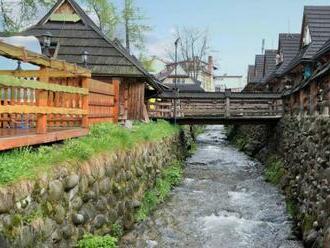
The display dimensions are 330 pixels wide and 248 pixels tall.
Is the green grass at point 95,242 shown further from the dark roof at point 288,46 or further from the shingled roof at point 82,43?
the dark roof at point 288,46

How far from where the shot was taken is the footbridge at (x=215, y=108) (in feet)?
79.7

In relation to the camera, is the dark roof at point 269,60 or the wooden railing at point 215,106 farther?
the dark roof at point 269,60

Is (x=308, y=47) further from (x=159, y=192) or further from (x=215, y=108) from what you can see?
(x=159, y=192)

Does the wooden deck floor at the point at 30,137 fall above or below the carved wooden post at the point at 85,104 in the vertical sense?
below

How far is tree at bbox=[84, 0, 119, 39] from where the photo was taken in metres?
35.8

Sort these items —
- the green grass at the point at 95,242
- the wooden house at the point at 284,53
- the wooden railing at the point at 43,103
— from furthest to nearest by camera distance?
1. the wooden house at the point at 284,53
2. the green grass at the point at 95,242
3. the wooden railing at the point at 43,103

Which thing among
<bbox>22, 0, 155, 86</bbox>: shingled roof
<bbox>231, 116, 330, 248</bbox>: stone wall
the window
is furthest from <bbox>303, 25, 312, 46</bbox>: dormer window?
<bbox>22, 0, 155, 86</bbox>: shingled roof

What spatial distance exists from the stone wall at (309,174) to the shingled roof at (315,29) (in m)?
4.73

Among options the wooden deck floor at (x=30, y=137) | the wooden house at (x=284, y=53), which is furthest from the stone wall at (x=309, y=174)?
the wooden house at (x=284, y=53)

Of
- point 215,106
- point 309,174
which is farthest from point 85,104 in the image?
point 215,106

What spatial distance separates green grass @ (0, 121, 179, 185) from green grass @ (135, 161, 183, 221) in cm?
158

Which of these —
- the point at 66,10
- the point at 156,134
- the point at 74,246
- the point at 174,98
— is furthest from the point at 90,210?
the point at 174,98

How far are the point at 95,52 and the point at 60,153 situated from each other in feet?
38.1

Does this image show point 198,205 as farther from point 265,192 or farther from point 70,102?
point 70,102
